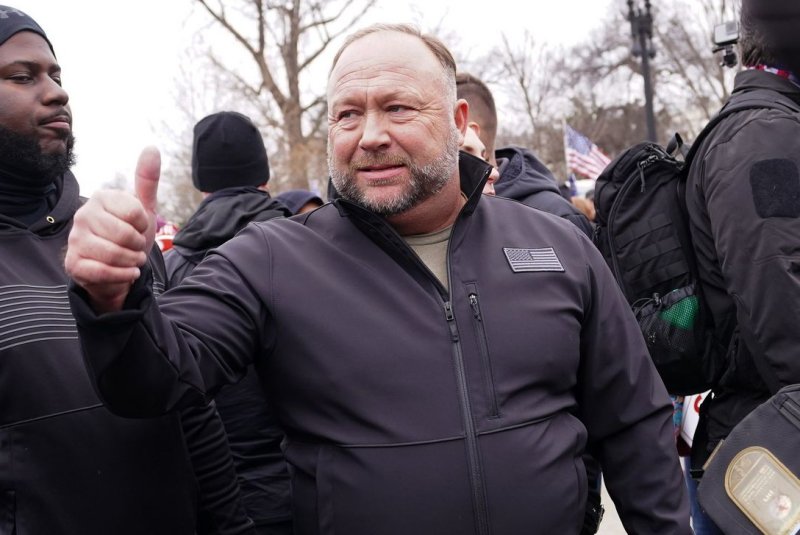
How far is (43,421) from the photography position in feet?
7.05

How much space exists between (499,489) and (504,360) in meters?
0.31

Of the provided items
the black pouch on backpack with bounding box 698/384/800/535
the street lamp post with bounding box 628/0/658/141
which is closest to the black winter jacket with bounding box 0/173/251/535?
the black pouch on backpack with bounding box 698/384/800/535

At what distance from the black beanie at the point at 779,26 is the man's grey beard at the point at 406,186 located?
1183mm

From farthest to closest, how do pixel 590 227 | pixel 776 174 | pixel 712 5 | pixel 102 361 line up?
pixel 712 5
pixel 590 227
pixel 776 174
pixel 102 361

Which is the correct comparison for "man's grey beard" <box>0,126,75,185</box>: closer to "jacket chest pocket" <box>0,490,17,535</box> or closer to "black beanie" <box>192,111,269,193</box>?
"jacket chest pocket" <box>0,490,17,535</box>

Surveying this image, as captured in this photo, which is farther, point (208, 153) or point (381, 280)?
point (208, 153)

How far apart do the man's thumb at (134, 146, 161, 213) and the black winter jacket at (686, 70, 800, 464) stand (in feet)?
5.28

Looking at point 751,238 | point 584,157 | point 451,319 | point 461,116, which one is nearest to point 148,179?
point 451,319

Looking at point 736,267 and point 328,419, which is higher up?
point 736,267

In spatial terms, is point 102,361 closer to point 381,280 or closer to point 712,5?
point 381,280

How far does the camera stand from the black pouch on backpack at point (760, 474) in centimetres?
214

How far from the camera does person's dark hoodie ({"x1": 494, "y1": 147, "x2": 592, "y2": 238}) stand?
12.3 feet

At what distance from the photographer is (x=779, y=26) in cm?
274

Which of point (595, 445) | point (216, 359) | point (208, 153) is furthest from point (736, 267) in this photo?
point (208, 153)
